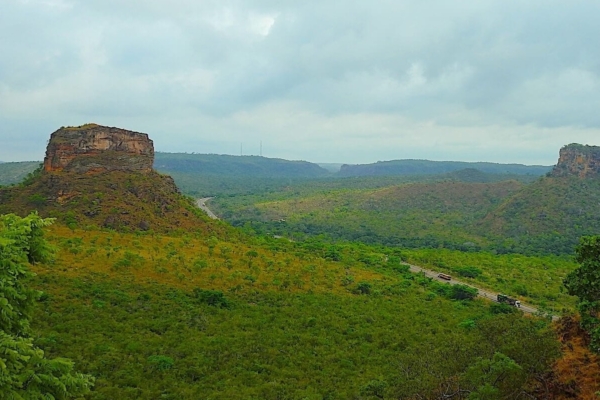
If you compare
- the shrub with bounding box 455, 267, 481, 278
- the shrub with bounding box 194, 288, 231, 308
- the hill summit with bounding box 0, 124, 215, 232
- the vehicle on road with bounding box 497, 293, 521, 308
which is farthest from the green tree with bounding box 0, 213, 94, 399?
the shrub with bounding box 455, 267, 481, 278

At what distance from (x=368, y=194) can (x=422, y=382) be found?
138132mm

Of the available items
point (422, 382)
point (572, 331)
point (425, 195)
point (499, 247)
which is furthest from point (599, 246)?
point (425, 195)

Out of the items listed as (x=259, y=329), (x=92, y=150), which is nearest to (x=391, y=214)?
(x=92, y=150)

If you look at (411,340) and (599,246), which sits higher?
(599,246)

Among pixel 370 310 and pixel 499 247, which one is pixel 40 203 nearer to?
pixel 370 310

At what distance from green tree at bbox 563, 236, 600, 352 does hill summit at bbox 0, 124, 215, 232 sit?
48.7 meters

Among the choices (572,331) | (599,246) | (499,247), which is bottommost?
(499,247)

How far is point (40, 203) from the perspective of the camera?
56375 millimetres

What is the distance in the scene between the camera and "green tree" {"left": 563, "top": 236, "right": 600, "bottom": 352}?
1969 cm

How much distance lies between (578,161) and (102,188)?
12252 centimetres

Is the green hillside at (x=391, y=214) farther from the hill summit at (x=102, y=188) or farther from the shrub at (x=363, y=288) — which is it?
the shrub at (x=363, y=288)

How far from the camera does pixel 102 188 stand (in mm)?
59406

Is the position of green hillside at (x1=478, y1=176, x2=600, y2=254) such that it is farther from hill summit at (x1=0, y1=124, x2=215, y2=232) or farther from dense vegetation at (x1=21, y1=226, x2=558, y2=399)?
hill summit at (x1=0, y1=124, x2=215, y2=232)

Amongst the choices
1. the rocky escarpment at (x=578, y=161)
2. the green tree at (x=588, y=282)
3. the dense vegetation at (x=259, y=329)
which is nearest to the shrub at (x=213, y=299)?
the dense vegetation at (x=259, y=329)
